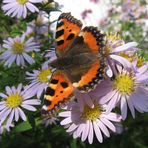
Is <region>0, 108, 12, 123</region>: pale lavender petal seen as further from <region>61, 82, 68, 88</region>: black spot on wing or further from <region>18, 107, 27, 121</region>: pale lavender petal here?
<region>61, 82, 68, 88</region>: black spot on wing

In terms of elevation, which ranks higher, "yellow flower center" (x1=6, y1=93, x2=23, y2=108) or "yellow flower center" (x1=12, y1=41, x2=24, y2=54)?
"yellow flower center" (x1=12, y1=41, x2=24, y2=54)

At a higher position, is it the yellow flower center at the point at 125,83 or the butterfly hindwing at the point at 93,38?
the butterfly hindwing at the point at 93,38

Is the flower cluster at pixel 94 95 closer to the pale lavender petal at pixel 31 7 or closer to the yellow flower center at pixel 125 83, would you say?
the yellow flower center at pixel 125 83

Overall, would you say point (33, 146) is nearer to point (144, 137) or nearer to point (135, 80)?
point (144, 137)

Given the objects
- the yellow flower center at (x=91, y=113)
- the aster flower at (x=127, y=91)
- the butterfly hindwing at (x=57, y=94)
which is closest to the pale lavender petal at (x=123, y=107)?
the aster flower at (x=127, y=91)

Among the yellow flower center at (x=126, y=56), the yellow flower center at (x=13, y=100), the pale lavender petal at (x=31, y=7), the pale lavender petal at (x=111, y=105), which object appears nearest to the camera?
the pale lavender petal at (x=111, y=105)

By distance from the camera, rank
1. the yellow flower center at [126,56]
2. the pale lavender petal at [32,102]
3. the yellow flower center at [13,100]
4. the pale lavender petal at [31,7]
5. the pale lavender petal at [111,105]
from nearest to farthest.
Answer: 1. the pale lavender petal at [111,105]
2. the yellow flower center at [126,56]
3. the pale lavender petal at [32,102]
4. the yellow flower center at [13,100]
5. the pale lavender petal at [31,7]

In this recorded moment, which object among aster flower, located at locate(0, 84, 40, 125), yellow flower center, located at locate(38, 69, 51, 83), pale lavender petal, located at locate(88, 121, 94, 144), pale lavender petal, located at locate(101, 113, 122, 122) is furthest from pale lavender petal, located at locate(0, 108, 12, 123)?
pale lavender petal, located at locate(101, 113, 122, 122)
